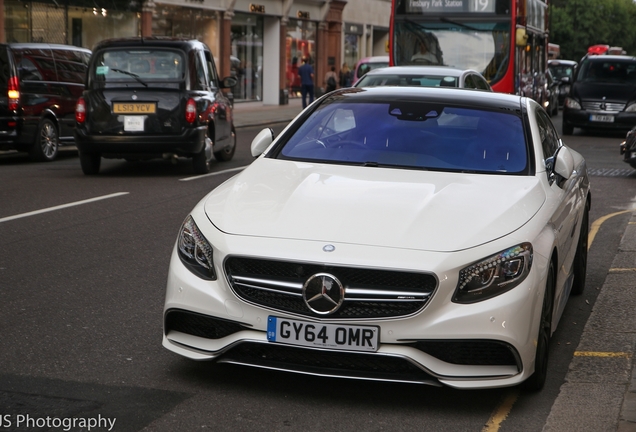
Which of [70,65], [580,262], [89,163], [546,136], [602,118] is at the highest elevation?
[70,65]

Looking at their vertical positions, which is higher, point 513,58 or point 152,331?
point 513,58

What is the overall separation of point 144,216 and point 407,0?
1249cm

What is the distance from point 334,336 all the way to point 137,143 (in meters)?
10.2

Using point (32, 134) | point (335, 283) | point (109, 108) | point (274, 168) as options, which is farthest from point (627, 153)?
point (335, 283)

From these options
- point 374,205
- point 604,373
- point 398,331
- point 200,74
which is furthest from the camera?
point 200,74

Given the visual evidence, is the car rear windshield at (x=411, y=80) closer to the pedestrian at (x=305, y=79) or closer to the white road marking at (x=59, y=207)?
the white road marking at (x=59, y=207)

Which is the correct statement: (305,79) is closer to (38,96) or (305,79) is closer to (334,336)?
(38,96)

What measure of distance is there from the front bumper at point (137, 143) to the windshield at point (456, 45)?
8.45 m

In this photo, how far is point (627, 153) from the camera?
52.8 ft

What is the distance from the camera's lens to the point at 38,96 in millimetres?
17375

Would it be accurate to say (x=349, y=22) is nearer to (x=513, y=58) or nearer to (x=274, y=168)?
(x=513, y=58)

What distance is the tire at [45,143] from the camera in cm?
1720

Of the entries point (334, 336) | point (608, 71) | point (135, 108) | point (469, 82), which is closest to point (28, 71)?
point (135, 108)

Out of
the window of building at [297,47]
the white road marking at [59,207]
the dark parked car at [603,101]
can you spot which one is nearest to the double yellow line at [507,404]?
the white road marking at [59,207]
